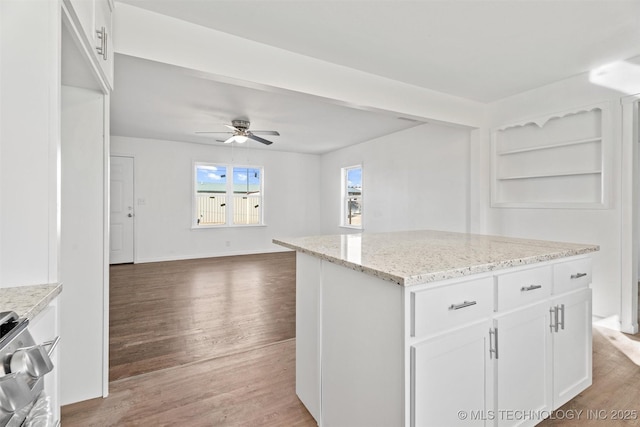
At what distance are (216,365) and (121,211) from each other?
15.6 ft

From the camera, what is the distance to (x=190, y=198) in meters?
6.38

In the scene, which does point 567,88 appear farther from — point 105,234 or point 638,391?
point 105,234

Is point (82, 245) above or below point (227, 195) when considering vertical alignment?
below

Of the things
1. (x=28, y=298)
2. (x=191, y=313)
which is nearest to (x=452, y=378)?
(x=28, y=298)

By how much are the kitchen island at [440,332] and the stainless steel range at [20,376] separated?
940mm

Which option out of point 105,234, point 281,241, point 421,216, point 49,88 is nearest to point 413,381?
point 281,241

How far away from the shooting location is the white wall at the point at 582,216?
2904 mm

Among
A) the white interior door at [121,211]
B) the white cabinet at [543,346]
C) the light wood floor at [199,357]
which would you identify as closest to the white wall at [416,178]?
the light wood floor at [199,357]

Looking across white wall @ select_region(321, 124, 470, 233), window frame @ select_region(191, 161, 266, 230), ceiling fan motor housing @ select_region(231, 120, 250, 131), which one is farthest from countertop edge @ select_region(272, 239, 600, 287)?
window frame @ select_region(191, 161, 266, 230)

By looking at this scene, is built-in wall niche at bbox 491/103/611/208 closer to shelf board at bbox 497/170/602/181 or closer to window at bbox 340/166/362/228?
shelf board at bbox 497/170/602/181

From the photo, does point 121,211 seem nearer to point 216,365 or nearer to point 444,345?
point 216,365

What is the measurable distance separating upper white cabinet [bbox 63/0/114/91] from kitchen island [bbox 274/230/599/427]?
1337mm

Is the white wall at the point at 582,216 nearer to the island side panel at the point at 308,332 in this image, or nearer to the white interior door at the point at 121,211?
the island side panel at the point at 308,332

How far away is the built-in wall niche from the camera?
9.88 ft
